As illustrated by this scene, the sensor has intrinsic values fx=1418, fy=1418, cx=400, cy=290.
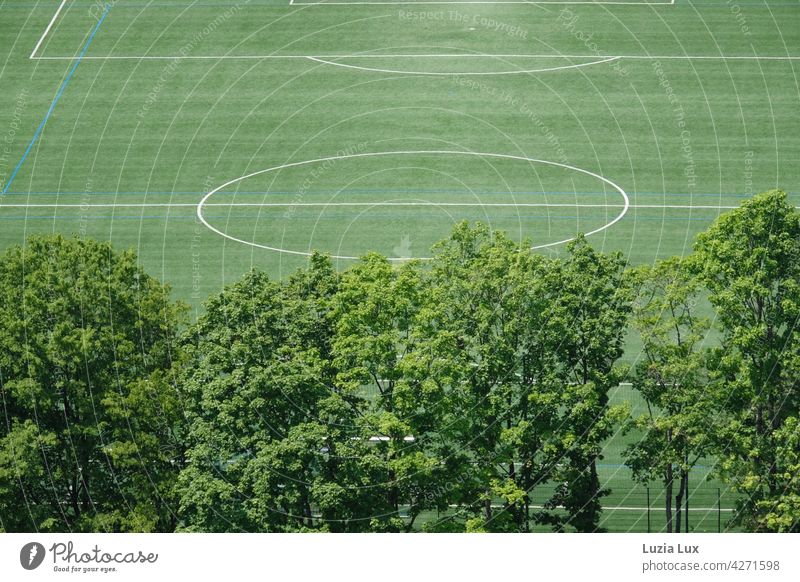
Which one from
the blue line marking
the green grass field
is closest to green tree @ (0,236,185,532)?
the green grass field

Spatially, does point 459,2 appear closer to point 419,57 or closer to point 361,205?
point 419,57

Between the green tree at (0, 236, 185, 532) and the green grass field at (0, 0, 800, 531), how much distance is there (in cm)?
2948

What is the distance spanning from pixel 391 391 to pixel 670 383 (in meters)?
14.5

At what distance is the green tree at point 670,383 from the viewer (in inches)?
2756

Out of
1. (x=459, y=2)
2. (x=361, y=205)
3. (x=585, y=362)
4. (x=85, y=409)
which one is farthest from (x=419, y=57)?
(x=85, y=409)

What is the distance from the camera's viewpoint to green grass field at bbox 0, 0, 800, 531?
11131 cm

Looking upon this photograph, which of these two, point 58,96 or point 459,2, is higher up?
point 459,2

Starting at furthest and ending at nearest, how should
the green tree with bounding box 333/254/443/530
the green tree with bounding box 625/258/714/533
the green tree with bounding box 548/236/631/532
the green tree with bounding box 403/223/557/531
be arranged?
the green tree with bounding box 548/236/631/532 → the green tree with bounding box 625/258/714/533 → the green tree with bounding box 403/223/557/531 → the green tree with bounding box 333/254/443/530

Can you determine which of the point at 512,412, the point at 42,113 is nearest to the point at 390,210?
the point at 42,113

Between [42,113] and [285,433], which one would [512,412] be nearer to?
[285,433]

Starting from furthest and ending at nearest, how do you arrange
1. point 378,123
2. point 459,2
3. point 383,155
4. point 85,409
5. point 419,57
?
point 459,2, point 419,57, point 378,123, point 383,155, point 85,409

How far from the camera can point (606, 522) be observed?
271ft

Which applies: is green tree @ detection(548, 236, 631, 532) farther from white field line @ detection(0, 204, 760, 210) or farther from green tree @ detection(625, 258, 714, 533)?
white field line @ detection(0, 204, 760, 210)

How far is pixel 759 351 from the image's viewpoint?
227 ft
